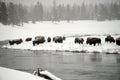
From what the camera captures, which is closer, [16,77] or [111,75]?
[16,77]

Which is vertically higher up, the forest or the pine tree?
the forest

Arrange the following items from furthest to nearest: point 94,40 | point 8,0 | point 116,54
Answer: point 94,40
point 116,54
point 8,0

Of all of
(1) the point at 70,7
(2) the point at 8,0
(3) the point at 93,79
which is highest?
(1) the point at 70,7

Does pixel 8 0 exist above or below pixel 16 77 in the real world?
above

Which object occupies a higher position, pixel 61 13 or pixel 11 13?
pixel 61 13

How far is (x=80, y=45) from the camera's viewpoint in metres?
21.3

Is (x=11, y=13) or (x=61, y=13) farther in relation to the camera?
(x=61, y=13)

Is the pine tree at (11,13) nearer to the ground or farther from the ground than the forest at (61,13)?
nearer to the ground

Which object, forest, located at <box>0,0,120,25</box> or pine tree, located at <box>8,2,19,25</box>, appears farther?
forest, located at <box>0,0,120,25</box>

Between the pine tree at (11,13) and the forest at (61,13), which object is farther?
the forest at (61,13)

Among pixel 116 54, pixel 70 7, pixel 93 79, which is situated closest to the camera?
pixel 93 79

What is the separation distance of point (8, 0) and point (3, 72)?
15.7 feet

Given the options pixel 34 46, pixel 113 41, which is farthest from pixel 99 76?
pixel 34 46

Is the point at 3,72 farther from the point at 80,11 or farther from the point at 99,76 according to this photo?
the point at 80,11
